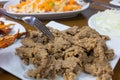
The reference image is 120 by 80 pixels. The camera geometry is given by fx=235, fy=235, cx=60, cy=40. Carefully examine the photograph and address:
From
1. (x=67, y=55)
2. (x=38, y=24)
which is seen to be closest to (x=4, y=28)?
(x=38, y=24)

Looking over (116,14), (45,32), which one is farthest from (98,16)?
(45,32)

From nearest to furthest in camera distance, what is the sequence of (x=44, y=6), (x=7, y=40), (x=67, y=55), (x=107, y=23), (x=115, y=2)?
(x=67, y=55) < (x=7, y=40) < (x=107, y=23) < (x=44, y=6) < (x=115, y=2)

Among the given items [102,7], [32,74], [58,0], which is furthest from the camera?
[102,7]

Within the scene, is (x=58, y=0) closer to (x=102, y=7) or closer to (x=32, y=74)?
(x=102, y=7)

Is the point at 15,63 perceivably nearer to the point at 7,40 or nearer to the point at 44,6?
the point at 7,40

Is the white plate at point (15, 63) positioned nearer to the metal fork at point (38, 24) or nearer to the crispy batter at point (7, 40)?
the crispy batter at point (7, 40)
